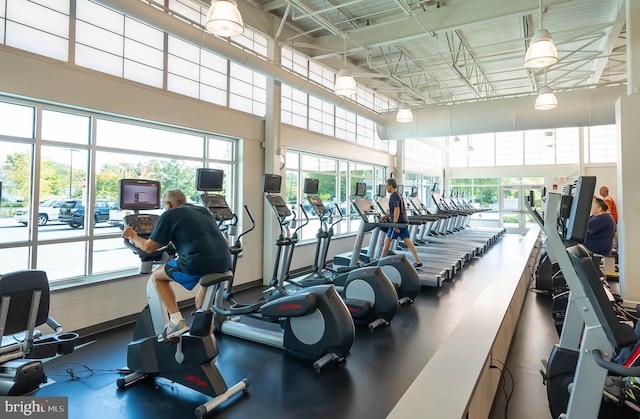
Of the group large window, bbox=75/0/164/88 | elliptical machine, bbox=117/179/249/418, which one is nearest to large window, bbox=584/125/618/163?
large window, bbox=75/0/164/88

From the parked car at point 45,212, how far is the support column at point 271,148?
3074mm

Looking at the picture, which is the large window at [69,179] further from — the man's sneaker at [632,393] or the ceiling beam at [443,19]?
the man's sneaker at [632,393]

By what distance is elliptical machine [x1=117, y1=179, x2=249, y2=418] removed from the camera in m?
2.63

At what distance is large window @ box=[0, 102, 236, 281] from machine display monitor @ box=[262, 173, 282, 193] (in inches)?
54.6

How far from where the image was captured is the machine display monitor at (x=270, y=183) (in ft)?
15.8

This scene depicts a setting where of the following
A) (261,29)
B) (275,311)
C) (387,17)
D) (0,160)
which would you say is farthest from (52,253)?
(387,17)

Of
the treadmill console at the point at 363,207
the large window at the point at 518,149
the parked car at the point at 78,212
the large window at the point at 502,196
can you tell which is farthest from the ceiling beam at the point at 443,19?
the large window at the point at 502,196

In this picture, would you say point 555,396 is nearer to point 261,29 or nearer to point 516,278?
point 516,278

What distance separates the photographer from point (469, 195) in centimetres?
1675

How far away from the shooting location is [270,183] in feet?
15.9

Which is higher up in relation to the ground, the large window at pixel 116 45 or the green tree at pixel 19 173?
the large window at pixel 116 45

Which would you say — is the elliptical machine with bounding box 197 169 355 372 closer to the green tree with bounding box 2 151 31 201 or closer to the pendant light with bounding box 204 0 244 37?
the pendant light with bounding box 204 0 244 37

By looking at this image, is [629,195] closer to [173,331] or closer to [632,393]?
[632,393]

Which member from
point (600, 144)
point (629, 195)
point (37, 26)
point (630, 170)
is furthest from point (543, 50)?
point (600, 144)
